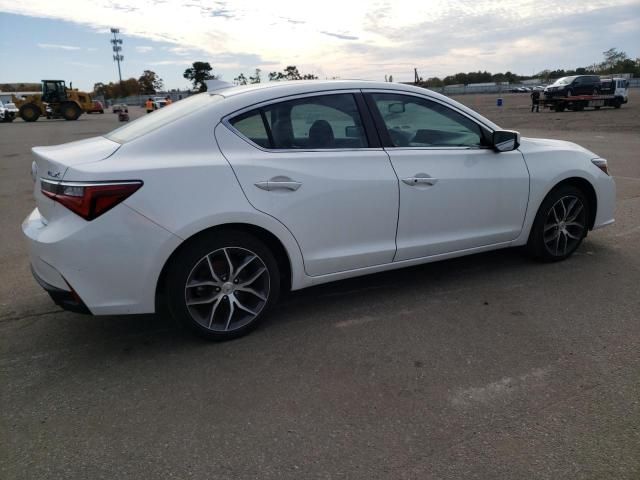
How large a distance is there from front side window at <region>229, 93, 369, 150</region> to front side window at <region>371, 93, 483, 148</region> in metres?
0.26

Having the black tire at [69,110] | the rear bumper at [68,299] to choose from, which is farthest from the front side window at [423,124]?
the black tire at [69,110]

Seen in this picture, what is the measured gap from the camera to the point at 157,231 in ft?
9.72

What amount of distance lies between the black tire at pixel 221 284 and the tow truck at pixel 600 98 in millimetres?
31974

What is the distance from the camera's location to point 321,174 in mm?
3430

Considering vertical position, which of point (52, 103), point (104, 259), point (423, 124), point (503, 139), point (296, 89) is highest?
point (52, 103)


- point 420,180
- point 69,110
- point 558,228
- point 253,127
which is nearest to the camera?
point 253,127

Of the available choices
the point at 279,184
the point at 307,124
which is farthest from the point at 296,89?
the point at 279,184

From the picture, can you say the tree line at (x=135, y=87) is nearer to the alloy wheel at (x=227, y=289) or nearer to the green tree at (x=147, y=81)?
the green tree at (x=147, y=81)

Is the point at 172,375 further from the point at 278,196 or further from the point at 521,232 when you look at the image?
the point at 521,232

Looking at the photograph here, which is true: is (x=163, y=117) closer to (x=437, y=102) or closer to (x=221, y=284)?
(x=221, y=284)

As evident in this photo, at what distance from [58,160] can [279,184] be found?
134 centimetres

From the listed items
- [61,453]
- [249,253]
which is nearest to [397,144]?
[249,253]

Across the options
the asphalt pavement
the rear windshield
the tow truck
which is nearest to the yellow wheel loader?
the tow truck

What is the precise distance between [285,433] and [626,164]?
10.5m
